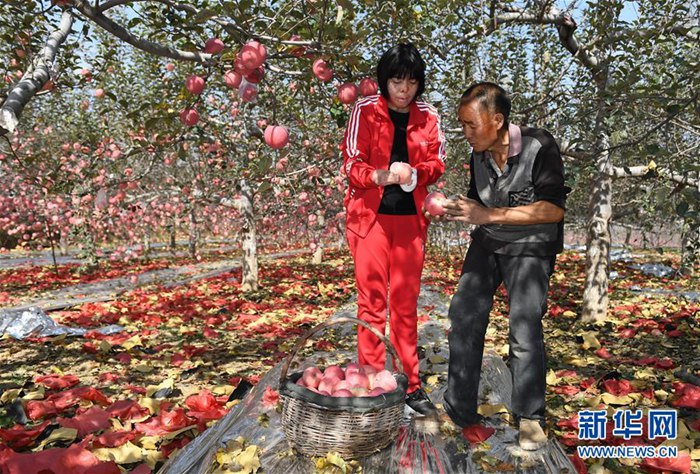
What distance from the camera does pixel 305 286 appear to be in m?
10.3

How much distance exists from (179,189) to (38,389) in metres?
6.11

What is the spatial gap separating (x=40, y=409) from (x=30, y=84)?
81.3 inches

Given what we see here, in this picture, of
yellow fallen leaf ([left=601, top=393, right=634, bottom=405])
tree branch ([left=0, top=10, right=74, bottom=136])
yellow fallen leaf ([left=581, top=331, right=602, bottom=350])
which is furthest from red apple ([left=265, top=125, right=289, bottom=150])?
yellow fallen leaf ([left=581, top=331, right=602, bottom=350])

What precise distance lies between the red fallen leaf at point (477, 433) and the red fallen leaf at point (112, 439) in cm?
178

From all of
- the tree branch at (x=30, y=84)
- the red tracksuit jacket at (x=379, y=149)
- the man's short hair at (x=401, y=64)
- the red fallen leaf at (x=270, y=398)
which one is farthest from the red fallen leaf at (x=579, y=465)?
the tree branch at (x=30, y=84)

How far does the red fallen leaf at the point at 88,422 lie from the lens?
2.95 m

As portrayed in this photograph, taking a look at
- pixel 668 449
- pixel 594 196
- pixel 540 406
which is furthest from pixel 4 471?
pixel 594 196

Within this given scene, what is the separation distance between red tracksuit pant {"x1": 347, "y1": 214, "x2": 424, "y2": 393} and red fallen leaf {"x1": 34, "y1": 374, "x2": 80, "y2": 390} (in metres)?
2.60

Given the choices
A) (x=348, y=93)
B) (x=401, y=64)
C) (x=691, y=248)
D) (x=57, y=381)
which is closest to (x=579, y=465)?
(x=401, y=64)

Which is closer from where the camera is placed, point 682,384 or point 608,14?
point 682,384

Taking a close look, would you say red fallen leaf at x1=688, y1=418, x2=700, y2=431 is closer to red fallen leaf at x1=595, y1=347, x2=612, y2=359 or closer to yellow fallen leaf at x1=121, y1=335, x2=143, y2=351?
red fallen leaf at x1=595, y1=347, x2=612, y2=359

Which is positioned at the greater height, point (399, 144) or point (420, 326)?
point (399, 144)

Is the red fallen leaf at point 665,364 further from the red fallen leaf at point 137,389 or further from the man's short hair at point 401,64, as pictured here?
the red fallen leaf at point 137,389

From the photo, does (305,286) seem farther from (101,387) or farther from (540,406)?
(540,406)
